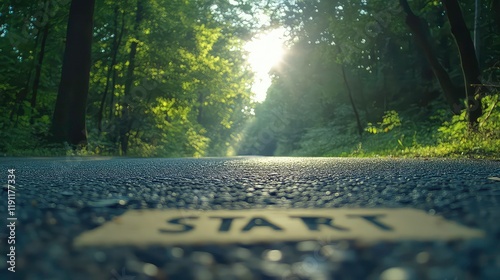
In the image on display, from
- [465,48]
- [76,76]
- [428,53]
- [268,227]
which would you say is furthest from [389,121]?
[268,227]

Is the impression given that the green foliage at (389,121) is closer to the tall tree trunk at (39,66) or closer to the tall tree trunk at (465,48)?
the tall tree trunk at (465,48)

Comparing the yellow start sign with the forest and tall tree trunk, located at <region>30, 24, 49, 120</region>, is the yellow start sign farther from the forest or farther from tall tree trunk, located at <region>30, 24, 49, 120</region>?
tall tree trunk, located at <region>30, 24, 49, 120</region>

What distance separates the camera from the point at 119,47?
2081 centimetres

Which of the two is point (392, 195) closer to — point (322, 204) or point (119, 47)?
point (322, 204)

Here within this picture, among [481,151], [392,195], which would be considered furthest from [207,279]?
[481,151]

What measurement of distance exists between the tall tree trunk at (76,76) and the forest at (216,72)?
28 millimetres

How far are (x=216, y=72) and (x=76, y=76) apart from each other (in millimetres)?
10832

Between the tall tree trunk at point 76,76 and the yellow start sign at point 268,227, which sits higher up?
the tall tree trunk at point 76,76

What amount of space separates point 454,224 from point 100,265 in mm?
1462

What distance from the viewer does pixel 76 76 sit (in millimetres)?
13250

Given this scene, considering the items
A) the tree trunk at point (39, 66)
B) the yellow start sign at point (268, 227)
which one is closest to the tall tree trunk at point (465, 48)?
the yellow start sign at point (268, 227)

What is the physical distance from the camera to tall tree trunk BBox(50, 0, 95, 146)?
510 inches

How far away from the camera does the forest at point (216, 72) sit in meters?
12.7

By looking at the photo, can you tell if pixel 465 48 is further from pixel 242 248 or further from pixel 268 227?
pixel 242 248
